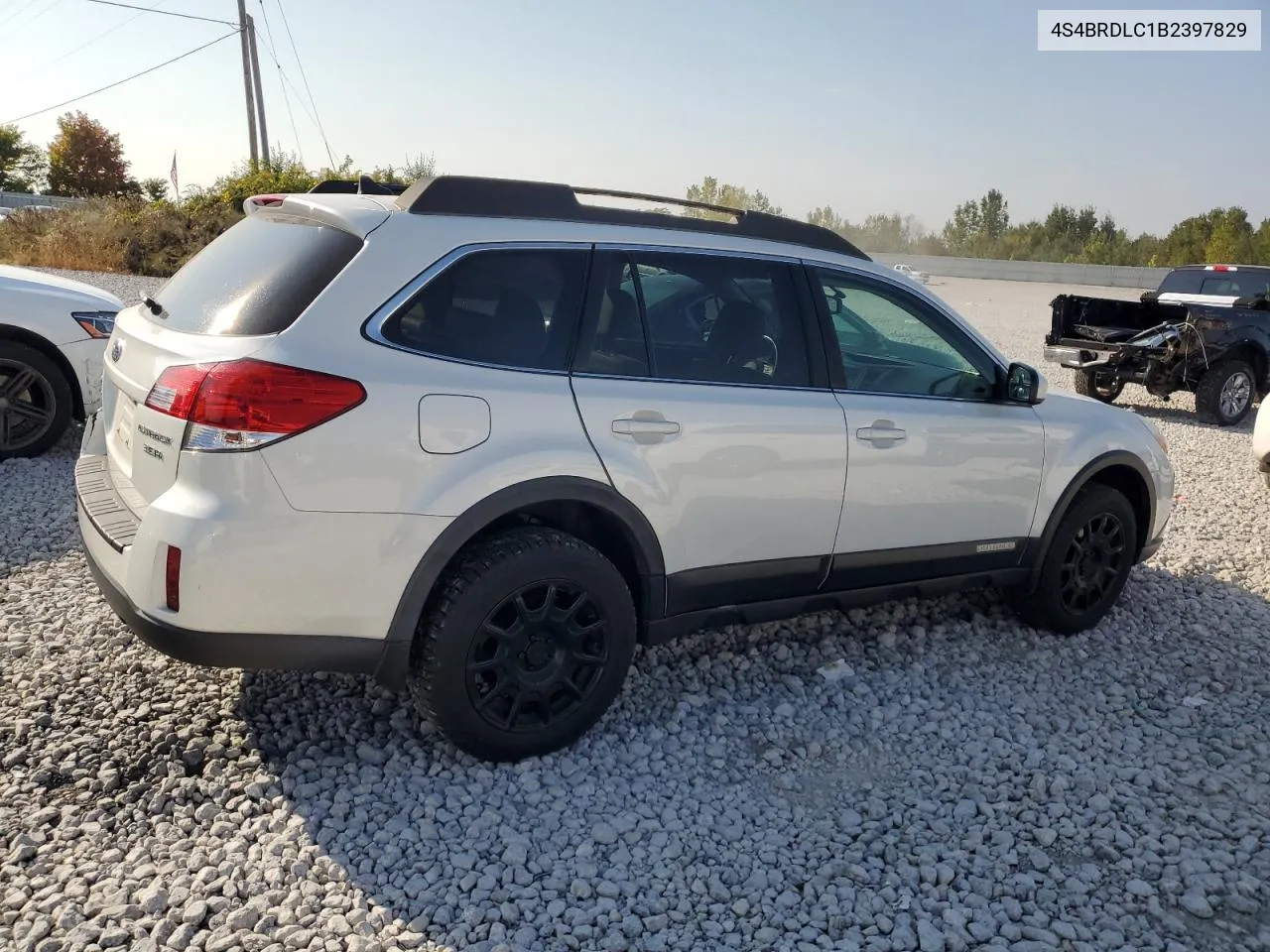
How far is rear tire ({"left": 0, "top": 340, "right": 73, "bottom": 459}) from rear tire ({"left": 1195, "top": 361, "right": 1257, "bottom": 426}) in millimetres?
10986

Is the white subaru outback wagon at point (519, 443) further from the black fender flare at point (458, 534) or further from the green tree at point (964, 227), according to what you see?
the green tree at point (964, 227)

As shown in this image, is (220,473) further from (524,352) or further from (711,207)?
(711,207)

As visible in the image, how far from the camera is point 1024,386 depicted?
4508 millimetres

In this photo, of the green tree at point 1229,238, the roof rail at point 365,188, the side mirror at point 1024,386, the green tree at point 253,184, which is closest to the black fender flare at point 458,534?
the roof rail at point 365,188

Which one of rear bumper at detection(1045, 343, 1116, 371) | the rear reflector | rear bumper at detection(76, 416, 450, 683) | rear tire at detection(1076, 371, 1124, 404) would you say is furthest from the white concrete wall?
the rear reflector

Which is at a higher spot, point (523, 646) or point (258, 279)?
point (258, 279)

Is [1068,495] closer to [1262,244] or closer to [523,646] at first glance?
[523,646]

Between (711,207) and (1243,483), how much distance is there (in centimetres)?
669

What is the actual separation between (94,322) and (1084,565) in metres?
6.15

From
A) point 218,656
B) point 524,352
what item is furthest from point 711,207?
point 218,656

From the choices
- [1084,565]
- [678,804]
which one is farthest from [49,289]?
[1084,565]

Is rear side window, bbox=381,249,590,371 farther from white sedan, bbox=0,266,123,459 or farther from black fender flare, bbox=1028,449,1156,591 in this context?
white sedan, bbox=0,266,123,459

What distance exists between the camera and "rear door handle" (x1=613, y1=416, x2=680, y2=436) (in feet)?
11.5

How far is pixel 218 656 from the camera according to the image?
9.96 feet
